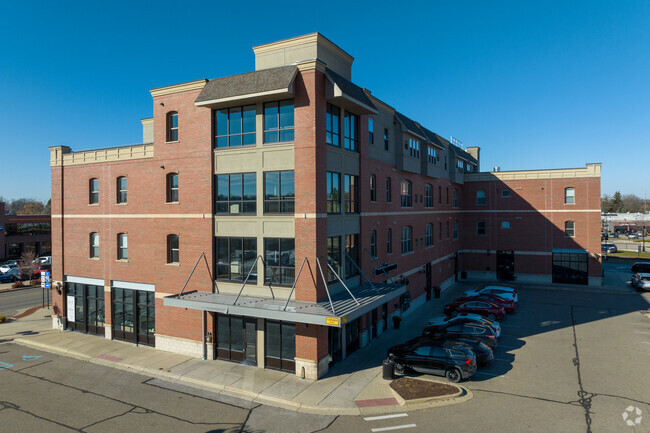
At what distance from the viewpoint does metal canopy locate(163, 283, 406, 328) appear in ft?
52.6

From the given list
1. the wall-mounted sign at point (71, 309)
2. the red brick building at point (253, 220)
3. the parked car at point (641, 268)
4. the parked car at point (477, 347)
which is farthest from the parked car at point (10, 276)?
the parked car at point (641, 268)

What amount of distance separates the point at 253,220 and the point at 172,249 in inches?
243

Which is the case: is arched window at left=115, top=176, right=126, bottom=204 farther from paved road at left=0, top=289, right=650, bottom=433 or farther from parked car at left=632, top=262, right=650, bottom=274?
parked car at left=632, top=262, right=650, bottom=274

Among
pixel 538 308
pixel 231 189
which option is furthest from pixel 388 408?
pixel 538 308

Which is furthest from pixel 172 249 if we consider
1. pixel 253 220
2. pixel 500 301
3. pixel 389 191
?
pixel 500 301

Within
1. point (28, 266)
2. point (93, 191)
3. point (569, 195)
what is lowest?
point (28, 266)

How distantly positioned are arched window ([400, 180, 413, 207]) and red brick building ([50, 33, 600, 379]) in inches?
6.1

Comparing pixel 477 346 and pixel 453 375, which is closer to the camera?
pixel 453 375

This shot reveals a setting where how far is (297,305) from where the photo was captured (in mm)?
17422

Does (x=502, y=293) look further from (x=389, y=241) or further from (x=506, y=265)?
(x=506, y=265)

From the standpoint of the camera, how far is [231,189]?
2020 cm

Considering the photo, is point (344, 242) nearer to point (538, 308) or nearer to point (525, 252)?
point (538, 308)

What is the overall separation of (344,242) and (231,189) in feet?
21.6

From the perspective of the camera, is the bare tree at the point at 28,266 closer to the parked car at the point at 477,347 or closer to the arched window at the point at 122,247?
the arched window at the point at 122,247
